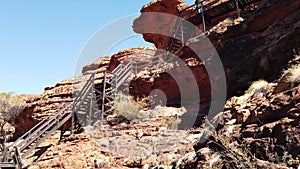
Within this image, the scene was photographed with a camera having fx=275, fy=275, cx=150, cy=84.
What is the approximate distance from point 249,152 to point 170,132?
184 inches

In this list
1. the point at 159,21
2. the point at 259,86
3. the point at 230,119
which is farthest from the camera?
the point at 159,21

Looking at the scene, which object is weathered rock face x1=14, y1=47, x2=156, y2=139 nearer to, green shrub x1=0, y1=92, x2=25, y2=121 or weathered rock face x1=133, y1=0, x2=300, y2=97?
green shrub x1=0, y1=92, x2=25, y2=121

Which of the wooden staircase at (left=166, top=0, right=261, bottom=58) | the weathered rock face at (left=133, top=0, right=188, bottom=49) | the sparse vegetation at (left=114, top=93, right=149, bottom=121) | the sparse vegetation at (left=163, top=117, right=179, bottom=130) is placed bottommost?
the sparse vegetation at (left=163, top=117, right=179, bottom=130)

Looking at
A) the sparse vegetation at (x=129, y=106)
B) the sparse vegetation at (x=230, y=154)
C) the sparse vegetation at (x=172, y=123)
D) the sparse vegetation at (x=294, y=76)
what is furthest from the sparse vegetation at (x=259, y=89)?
the sparse vegetation at (x=129, y=106)

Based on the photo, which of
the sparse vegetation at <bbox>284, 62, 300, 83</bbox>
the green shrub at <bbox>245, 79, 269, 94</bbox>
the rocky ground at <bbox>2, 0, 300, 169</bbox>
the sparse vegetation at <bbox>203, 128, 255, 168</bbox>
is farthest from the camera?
the green shrub at <bbox>245, 79, 269, 94</bbox>

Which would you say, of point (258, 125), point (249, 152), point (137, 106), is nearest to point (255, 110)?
point (258, 125)

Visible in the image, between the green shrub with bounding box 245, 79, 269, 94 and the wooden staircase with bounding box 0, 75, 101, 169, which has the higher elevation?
the green shrub with bounding box 245, 79, 269, 94

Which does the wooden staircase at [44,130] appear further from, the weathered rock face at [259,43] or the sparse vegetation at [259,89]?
the sparse vegetation at [259,89]

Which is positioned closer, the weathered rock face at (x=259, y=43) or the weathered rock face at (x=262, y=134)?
the weathered rock face at (x=262, y=134)

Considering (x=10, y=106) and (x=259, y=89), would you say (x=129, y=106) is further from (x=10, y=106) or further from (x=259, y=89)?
(x=10, y=106)

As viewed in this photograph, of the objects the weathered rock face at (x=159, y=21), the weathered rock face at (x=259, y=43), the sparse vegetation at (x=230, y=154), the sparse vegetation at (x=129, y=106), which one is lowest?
the sparse vegetation at (x=230, y=154)

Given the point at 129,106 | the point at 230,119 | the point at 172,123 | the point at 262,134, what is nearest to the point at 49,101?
the point at 129,106

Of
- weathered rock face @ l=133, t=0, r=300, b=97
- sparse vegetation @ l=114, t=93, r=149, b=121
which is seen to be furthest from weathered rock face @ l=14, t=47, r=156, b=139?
weathered rock face @ l=133, t=0, r=300, b=97

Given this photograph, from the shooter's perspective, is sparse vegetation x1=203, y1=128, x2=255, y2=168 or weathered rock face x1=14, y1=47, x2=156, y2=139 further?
weathered rock face x1=14, y1=47, x2=156, y2=139
